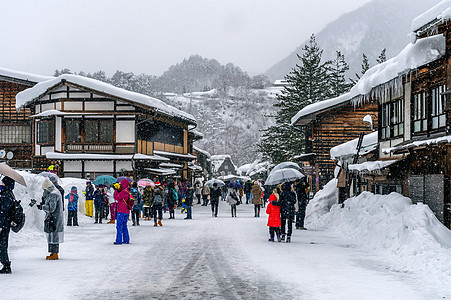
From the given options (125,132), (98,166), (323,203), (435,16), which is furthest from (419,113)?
(98,166)

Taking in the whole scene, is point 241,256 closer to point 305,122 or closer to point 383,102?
point 383,102

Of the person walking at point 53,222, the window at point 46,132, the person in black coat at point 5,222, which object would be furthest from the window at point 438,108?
the window at point 46,132

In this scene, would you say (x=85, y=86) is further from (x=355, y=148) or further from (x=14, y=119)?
(x=355, y=148)

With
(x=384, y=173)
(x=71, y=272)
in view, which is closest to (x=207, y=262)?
(x=71, y=272)

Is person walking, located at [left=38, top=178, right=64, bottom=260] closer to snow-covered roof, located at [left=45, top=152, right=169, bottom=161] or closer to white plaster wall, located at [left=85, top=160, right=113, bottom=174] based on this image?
snow-covered roof, located at [left=45, top=152, right=169, bottom=161]

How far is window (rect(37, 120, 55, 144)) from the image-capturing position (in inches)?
1383

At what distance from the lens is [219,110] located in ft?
584

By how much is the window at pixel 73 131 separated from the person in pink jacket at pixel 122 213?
2188 centimetres

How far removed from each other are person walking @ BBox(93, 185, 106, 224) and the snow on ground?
378 centimetres

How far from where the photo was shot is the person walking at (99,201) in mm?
20781

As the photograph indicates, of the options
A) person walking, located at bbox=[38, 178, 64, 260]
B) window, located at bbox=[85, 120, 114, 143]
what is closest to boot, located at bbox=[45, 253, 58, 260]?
person walking, located at bbox=[38, 178, 64, 260]

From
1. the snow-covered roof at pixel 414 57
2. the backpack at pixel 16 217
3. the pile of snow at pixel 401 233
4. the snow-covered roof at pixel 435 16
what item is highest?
the snow-covered roof at pixel 435 16

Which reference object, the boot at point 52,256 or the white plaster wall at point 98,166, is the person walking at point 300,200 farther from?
the white plaster wall at point 98,166


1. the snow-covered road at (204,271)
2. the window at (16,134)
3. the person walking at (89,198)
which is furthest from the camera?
the window at (16,134)
